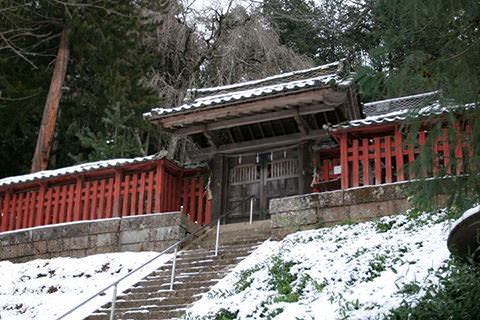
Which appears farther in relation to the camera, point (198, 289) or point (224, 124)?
point (224, 124)

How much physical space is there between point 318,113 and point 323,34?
13433mm

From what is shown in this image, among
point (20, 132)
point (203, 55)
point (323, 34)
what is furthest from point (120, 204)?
point (323, 34)

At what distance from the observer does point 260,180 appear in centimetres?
1445

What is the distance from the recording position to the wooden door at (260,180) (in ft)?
46.3

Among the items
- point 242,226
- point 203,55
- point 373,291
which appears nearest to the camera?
point 373,291

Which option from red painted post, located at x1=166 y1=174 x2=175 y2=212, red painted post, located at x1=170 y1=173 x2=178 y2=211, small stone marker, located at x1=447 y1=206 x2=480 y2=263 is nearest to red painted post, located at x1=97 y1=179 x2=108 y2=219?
red painted post, located at x1=166 y1=174 x2=175 y2=212

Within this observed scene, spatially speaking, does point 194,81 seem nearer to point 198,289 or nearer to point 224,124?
point 224,124

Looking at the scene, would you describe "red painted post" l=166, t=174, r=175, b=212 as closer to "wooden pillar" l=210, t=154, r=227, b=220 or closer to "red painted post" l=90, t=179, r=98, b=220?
"wooden pillar" l=210, t=154, r=227, b=220

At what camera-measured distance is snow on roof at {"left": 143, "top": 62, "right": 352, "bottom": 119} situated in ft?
41.7

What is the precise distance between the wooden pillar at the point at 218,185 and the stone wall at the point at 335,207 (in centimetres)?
245

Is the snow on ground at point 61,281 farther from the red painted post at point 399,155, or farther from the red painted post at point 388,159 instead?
the red painted post at point 399,155

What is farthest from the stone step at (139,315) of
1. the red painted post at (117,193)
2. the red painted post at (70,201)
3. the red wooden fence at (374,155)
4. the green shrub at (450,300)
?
the red painted post at (70,201)

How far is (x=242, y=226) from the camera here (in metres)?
13.2

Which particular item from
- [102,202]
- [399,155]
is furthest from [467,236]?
[102,202]
